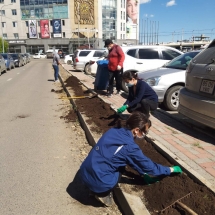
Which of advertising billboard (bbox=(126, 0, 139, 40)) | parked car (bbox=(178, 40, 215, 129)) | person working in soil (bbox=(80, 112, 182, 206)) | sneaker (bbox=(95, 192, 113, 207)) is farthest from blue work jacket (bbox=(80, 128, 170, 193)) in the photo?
advertising billboard (bbox=(126, 0, 139, 40))

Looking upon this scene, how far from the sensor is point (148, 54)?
9.91 metres

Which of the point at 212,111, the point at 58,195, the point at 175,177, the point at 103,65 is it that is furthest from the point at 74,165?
the point at 103,65

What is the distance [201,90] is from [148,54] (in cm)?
592

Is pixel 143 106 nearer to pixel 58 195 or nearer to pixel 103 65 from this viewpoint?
pixel 58 195

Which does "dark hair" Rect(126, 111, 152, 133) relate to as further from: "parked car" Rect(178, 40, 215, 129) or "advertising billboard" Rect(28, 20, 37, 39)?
"advertising billboard" Rect(28, 20, 37, 39)

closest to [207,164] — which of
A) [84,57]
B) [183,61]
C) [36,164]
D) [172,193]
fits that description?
[172,193]

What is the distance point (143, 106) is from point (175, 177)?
2009 mm

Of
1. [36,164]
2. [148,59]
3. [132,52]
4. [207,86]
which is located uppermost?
[132,52]

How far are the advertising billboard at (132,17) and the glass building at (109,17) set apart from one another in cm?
846

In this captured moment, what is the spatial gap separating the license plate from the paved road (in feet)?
8.01

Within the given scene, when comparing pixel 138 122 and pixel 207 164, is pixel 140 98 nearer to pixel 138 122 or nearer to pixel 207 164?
pixel 207 164

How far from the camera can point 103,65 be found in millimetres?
8852

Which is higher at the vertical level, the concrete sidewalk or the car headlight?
the car headlight

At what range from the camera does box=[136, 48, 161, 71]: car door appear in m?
9.69
